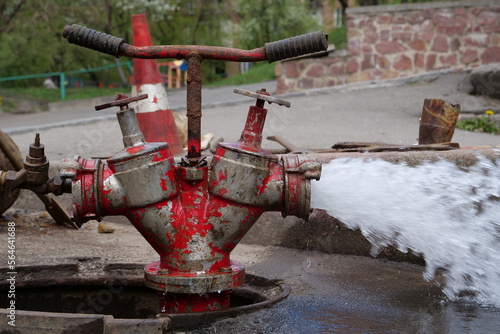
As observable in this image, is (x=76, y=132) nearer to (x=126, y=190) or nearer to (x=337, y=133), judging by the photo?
(x=337, y=133)

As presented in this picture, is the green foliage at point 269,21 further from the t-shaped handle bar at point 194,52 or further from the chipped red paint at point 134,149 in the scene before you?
the chipped red paint at point 134,149

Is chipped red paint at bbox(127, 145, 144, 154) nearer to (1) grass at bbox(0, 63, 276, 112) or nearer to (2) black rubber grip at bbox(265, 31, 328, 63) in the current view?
(2) black rubber grip at bbox(265, 31, 328, 63)

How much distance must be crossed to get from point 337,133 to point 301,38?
13.2 feet

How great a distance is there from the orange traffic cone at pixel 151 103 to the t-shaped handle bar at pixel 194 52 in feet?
7.75

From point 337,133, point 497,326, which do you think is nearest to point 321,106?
point 337,133

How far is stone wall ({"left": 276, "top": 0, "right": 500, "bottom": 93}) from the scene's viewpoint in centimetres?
1024

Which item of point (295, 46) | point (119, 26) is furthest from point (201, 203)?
point (119, 26)

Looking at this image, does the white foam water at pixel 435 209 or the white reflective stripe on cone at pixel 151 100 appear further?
the white reflective stripe on cone at pixel 151 100

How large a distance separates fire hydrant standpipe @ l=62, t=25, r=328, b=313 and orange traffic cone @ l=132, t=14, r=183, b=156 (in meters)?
2.40

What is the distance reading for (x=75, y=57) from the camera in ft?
70.9

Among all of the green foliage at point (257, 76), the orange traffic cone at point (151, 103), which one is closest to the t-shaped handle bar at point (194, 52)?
the orange traffic cone at point (151, 103)

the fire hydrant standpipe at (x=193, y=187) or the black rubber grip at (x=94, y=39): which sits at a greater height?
the black rubber grip at (x=94, y=39)

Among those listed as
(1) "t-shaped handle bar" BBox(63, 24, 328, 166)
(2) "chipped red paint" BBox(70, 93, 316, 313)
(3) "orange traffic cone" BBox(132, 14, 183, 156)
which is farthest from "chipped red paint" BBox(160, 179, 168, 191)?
(3) "orange traffic cone" BBox(132, 14, 183, 156)

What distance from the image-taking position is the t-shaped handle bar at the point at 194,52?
1.88 meters
